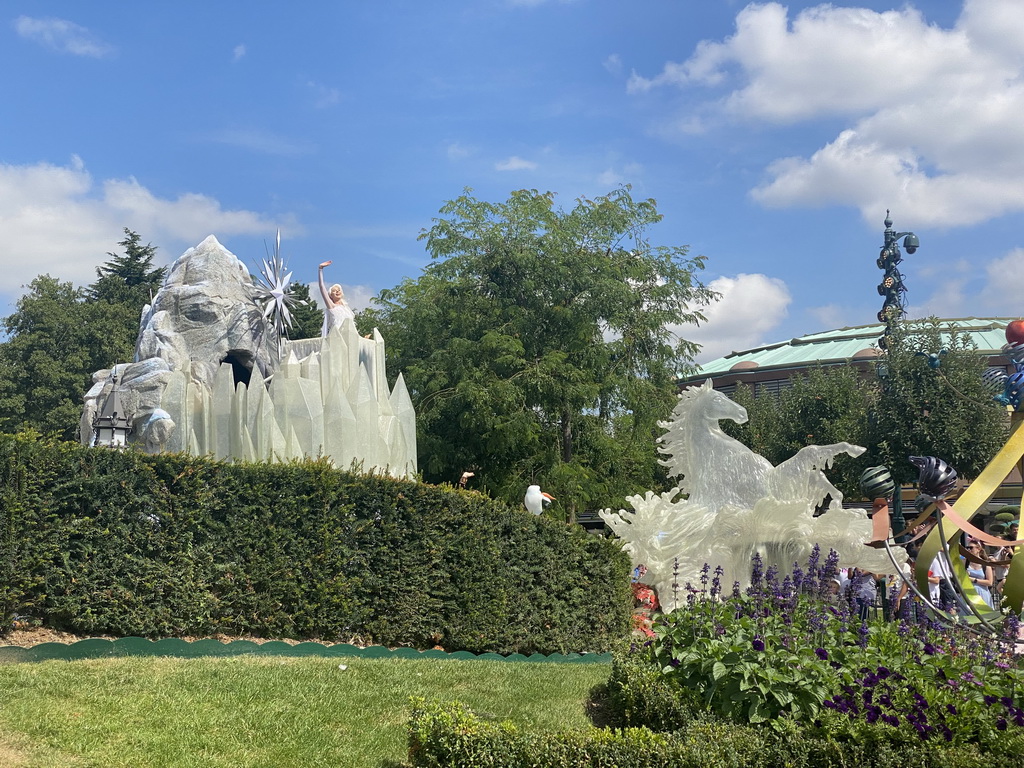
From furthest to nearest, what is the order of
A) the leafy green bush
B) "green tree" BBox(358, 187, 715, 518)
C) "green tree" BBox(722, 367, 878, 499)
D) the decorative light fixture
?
"green tree" BBox(722, 367, 878, 499), "green tree" BBox(358, 187, 715, 518), the decorative light fixture, the leafy green bush

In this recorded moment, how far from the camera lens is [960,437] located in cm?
2538

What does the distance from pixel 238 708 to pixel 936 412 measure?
24011 millimetres

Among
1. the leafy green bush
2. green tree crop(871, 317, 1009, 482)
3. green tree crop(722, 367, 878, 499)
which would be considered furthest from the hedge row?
green tree crop(722, 367, 878, 499)

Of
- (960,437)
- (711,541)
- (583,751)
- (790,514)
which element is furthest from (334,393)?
(960,437)

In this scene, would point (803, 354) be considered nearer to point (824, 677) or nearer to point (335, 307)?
point (335, 307)

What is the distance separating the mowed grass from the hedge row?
2.59 ft

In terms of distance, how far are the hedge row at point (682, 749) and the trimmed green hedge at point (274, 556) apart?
14.1ft

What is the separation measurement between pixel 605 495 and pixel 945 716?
19.8m

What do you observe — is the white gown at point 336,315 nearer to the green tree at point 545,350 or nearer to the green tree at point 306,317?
the green tree at point 545,350

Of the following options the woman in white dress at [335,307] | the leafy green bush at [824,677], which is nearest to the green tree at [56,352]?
the woman in white dress at [335,307]

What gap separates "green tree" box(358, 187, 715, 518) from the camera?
24.6 m

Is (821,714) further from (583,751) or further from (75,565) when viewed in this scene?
(75,565)

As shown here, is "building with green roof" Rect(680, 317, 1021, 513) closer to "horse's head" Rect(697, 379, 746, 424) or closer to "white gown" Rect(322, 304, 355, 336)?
"white gown" Rect(322, 304, 355, 336)

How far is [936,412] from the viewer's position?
25891mm
